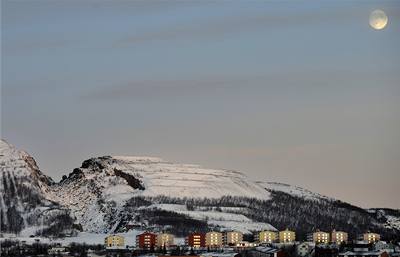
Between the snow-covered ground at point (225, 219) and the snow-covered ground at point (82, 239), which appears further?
the snow-covered ground at point (225, 219)

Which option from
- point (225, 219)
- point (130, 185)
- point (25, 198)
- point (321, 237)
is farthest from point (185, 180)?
point (321, 237)

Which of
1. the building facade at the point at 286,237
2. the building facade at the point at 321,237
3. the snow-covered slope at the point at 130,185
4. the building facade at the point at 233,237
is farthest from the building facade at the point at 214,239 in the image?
the snow-covered slope at the point at 130,185

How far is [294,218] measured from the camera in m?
137

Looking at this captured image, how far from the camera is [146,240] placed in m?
104

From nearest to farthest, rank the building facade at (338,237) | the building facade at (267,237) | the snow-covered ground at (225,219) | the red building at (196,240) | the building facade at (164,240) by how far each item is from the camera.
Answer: the building facade at (164,240)
the red building at (196,240)
the building facade at (267,237)
the building facade at (338,237)
the snow-covered ground at (225,219)


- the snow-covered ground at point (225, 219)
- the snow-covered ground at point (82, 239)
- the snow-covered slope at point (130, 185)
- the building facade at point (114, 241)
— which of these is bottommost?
the building facade at point (114, 241)

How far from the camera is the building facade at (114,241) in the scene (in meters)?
104

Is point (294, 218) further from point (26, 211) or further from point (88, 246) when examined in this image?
point (88, 246)

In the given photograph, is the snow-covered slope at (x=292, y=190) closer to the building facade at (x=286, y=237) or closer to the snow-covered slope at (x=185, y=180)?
the snow-covered slope at (x=185, y=180)

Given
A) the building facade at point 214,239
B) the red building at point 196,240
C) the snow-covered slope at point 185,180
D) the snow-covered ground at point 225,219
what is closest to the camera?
the red building at point 196,240

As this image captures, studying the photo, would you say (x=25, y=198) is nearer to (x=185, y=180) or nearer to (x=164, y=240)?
(x=185, y=180)

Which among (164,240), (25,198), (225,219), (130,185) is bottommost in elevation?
(164,240)

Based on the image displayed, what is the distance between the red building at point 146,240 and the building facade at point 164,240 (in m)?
0.43

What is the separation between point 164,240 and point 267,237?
1131 cm
